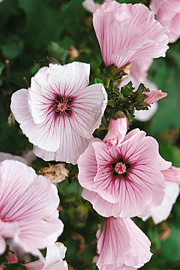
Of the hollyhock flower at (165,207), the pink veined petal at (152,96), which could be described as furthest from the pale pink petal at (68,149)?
the hollyhock flower at (165,207)

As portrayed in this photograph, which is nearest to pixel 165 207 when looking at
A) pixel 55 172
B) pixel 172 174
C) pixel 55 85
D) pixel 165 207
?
pixel 165 207

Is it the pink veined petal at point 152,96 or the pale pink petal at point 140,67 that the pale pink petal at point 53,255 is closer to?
the pink veined petal at point 152,96

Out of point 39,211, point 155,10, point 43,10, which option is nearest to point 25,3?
point 43,10

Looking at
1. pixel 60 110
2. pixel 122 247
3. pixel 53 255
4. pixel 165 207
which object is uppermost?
pixel 60 110

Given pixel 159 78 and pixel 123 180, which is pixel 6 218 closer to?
pixel 123 180

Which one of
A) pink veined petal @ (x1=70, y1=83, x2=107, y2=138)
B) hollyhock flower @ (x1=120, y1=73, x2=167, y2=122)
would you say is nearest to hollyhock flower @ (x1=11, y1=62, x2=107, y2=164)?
pink veined petal @ (x1=70, y1=83, x2=107, y2=138)

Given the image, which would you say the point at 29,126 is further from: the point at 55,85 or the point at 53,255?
the point at 53,255
